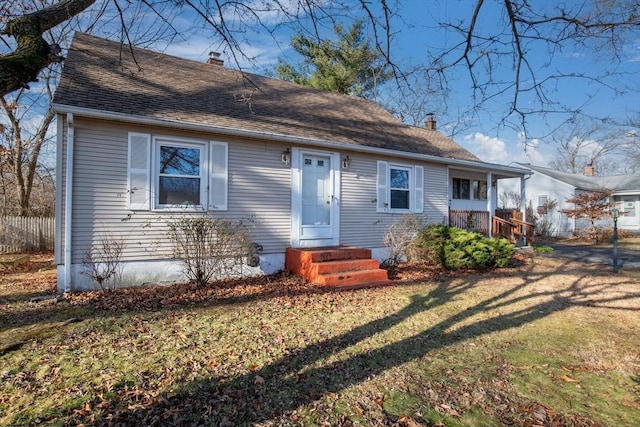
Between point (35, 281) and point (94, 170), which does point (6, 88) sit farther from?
point (35, 281)

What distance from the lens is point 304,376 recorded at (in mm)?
3270

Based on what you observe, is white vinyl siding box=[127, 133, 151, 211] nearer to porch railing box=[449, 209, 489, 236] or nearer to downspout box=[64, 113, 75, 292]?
downspout box=[64, 113, 75, 292]

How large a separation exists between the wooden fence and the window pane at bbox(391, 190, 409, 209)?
11.1m

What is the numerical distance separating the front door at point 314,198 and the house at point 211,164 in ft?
0.09

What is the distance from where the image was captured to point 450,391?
3082mm

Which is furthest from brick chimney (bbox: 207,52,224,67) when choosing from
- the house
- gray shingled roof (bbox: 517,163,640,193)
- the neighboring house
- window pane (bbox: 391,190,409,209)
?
gray shingled roof (bbox: 517,163,640,193)

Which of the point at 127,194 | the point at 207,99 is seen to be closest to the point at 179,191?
the point at 127,194

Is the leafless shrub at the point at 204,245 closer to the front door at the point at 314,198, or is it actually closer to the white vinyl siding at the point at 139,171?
the white vinyl siding at the point at 139,171

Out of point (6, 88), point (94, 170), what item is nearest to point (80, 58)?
point (94, 170)

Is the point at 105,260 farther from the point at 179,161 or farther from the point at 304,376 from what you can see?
the point at 304,376

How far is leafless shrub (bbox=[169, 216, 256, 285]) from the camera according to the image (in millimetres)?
6406

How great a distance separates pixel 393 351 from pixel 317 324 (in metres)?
1.15

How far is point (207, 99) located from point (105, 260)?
424 centimetres

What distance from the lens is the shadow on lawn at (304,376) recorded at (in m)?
2.64
